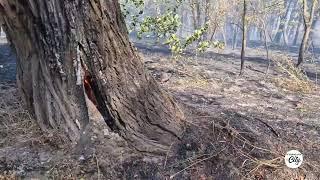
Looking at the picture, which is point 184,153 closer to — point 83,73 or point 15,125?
point 83,73

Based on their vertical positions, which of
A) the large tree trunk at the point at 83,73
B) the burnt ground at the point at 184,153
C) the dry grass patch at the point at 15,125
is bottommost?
the burnt ground at the point at 184,153

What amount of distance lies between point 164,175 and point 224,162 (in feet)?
2.05

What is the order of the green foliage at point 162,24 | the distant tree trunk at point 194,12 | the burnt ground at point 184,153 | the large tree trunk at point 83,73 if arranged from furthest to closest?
the distant tree trunk at point 194,12 → the green foliage at point 162,24 → the burnt ground at point 184,153 → the large tree trunk at point 83,73

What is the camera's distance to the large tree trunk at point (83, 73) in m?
3.51

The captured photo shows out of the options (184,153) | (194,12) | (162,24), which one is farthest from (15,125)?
(194,12)

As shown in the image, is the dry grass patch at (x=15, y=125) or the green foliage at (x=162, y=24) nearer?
the dry grass patch at (x=15, y=125)

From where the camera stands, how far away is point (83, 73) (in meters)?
3.73

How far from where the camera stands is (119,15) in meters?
3.72

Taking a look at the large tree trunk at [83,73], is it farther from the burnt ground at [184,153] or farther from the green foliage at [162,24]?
the green foliage at [162,24]

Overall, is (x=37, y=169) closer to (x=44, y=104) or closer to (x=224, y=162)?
(x=44, y=104)

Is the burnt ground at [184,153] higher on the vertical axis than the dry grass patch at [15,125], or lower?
lower

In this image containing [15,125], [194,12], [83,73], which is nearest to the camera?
[83,73]

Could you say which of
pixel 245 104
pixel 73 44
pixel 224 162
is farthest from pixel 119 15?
pixel 245 104

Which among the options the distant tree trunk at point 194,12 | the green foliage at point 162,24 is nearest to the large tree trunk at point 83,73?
the green foliage at point 162,24
